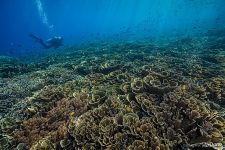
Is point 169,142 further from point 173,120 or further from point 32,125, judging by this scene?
point 32,125

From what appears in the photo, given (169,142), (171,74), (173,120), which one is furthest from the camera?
(171,74)

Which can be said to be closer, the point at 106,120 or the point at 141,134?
the point at 141,134

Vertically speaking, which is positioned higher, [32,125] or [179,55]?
[32,125]

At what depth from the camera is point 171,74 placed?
827 centimetres

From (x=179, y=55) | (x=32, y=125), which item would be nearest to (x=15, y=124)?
(x=32, y=125)

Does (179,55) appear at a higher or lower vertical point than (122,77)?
lower

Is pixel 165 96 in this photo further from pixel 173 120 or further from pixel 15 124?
pixel 15 124

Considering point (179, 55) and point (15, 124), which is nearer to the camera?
point (15, 124)

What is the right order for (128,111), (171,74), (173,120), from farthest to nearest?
1. (171,74)
2. (128,111)
3. (173,120)

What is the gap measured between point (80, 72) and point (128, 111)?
619 cm

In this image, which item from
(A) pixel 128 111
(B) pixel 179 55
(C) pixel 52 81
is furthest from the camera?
(B) pixel 179 55

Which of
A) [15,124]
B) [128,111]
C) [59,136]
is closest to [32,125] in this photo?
[15,124]

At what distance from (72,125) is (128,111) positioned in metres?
1.51

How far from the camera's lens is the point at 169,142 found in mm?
Answer: 4832
